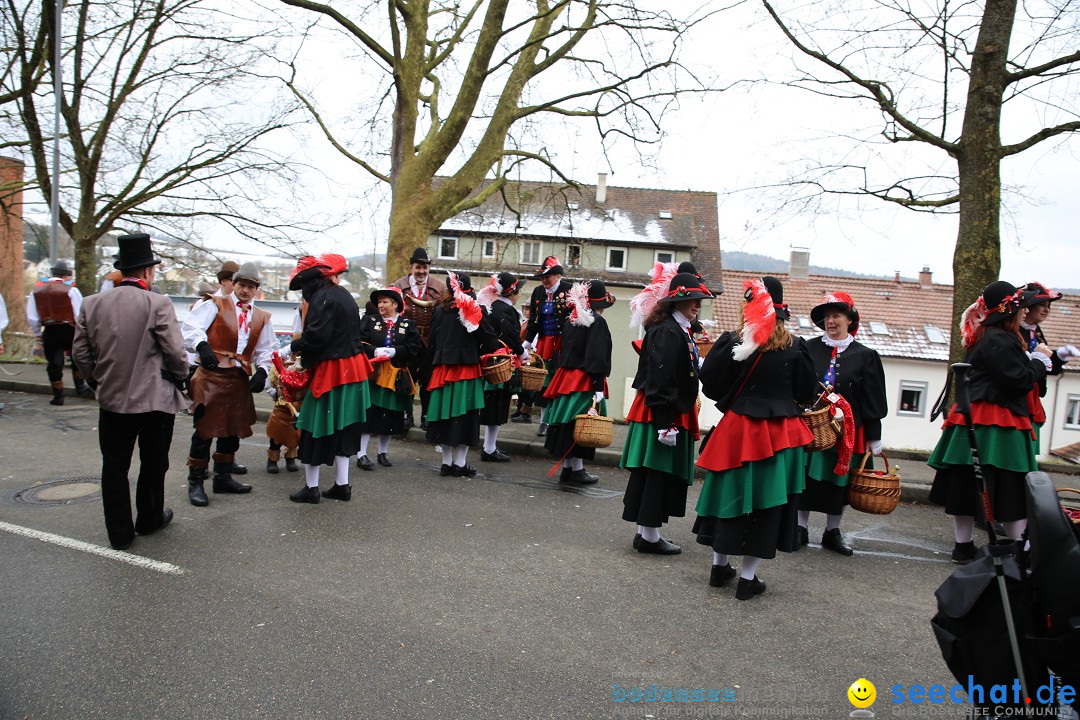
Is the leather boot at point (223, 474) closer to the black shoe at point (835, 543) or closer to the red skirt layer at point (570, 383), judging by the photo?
the red skirt layer at point (570, 383)

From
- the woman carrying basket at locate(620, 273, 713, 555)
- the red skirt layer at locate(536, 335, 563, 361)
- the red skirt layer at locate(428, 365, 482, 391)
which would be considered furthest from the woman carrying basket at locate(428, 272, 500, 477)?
the woman carrying basket at locate(620, 273, 713, 555)

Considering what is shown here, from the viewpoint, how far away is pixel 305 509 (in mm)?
6395

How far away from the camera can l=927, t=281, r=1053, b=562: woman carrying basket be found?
5.60 meters

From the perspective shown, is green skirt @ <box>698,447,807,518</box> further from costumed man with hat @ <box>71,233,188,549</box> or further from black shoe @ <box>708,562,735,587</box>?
costumed man with hat @ <box>71,233,188,549</box>

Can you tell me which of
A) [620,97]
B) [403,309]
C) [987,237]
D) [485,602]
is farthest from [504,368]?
[620,97]

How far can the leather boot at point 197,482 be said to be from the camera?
6.34 m

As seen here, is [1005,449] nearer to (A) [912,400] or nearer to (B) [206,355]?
(B) [206,355]

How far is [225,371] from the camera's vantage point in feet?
21.4

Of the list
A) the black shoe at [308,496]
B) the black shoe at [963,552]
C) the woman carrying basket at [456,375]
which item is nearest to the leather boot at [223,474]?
the black shoe at [308,496]

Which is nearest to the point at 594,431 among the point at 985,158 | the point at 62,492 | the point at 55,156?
the point at 62,492

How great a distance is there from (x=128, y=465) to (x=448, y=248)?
117ft

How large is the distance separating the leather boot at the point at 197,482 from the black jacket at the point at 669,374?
3918mm

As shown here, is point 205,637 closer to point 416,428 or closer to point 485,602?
point 485,602

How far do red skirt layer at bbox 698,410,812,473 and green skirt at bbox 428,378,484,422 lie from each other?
3418mm
